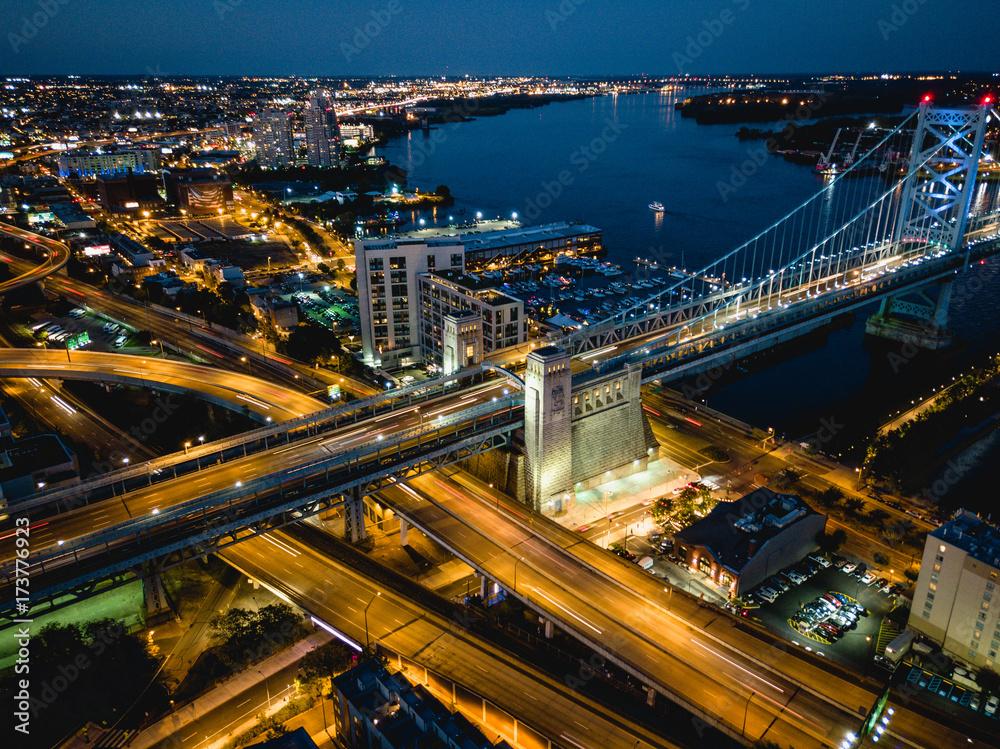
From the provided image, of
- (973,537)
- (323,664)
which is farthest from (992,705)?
(323,664)

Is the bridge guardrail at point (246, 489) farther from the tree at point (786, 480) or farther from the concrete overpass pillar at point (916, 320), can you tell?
the concrete overpass pillar at point (916, 320)

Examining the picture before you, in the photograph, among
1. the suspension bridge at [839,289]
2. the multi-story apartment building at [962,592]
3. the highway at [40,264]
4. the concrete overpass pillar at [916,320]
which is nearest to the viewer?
the multi-story apartment building at [962,592]

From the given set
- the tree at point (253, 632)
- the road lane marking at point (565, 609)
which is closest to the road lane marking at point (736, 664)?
the road lane marking at point (565, 609)

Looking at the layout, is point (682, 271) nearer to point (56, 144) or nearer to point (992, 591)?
point (992, 591)

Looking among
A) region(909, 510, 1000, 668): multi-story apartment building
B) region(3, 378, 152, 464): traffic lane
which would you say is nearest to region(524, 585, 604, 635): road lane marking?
region(909, 510, 1000, 668): multi-story apartment building

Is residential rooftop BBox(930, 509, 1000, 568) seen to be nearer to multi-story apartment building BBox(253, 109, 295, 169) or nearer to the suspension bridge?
the suspension bridge

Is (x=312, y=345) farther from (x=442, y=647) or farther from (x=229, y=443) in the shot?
(x=442, y=647)
